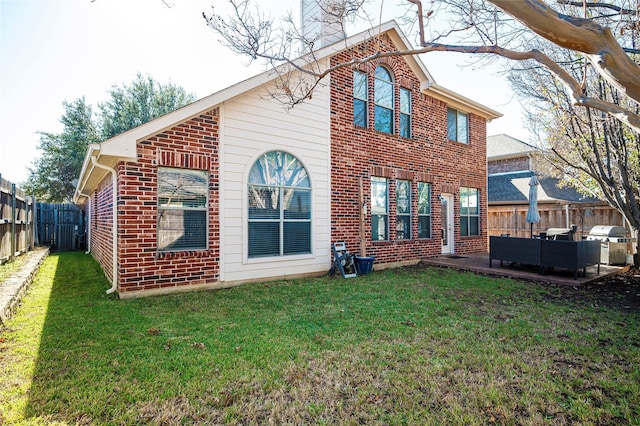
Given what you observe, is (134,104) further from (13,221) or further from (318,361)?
(318,361)

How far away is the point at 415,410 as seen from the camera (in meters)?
2.43

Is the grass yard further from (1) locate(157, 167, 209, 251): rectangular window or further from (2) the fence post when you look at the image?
(2) the fence post

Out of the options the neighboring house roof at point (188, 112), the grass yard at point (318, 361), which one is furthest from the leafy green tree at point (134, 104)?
the grass yard at point (318, 361)

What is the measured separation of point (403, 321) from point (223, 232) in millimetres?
3873

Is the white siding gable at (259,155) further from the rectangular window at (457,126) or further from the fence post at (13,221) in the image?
the fence post at (13,221)

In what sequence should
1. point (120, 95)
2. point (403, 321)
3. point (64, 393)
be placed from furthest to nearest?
point (120, 95), point (403, 321), point (64, 393)

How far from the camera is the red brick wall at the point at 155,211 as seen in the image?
555 centimetres

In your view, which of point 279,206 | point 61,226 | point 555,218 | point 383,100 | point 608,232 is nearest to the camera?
point 279,206

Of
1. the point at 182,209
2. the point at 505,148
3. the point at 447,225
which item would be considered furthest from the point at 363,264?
the point at 505,148

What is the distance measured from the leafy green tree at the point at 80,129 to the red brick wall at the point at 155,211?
1962cm

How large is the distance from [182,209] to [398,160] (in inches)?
241

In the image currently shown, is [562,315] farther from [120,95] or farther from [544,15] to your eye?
[120,95]

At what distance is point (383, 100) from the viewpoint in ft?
30.7

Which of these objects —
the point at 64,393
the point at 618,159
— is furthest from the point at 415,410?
the point at 618,159
